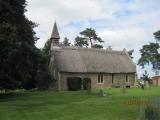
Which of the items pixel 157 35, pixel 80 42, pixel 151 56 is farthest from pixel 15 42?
pixel 80 42

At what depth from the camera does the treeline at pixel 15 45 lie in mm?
36344

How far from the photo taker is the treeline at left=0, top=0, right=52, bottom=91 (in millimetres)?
36344

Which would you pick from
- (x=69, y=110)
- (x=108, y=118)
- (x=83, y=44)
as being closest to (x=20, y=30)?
(x=69, y=110)

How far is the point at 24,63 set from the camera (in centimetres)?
3875

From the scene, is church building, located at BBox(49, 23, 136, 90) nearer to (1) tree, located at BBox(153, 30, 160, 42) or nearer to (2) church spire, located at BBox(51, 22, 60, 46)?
(2) church spire, located at BBox(51, 22, 60, 46)

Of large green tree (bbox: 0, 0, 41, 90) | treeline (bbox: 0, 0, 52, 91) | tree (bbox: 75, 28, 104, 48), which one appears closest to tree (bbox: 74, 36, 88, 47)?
tree (bbox: 75, 28, 104, 48)

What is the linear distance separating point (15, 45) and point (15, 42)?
0.27 meters

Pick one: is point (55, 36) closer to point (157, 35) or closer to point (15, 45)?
point (157, 35)

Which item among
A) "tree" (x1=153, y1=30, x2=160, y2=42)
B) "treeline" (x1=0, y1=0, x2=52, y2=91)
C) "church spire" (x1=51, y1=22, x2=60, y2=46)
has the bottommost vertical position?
"treeline" (x1=0, y1=0, x2=52, y2=91)

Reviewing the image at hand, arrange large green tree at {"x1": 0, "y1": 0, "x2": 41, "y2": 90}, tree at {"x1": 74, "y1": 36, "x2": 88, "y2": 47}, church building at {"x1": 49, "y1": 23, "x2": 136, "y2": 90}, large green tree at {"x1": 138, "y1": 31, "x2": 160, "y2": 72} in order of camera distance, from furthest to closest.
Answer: tree at {"x1": 74, "y1": 36, "x2": 88, "y2": 47}, large green tree at {"x1": 138, "y1": 31, "x2": 160, "y2": 72}, church building at {"x1": 49, "y1": 23, "x2": 136, "y2": 90}, large green tree at {"x1": 0, "y1": 0, "x2": 41, "y2": 90}

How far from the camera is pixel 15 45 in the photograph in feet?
119

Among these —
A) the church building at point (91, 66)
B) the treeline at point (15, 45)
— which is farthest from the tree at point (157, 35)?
the treeline at point (15, 45)

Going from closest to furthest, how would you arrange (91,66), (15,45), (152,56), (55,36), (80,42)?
(15,45)
(91,66)
(55,36)
(152,56)
(80,42)

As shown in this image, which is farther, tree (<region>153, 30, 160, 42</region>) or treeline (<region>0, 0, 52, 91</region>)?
tree (<region>153, 30, 160, 42</region>)
